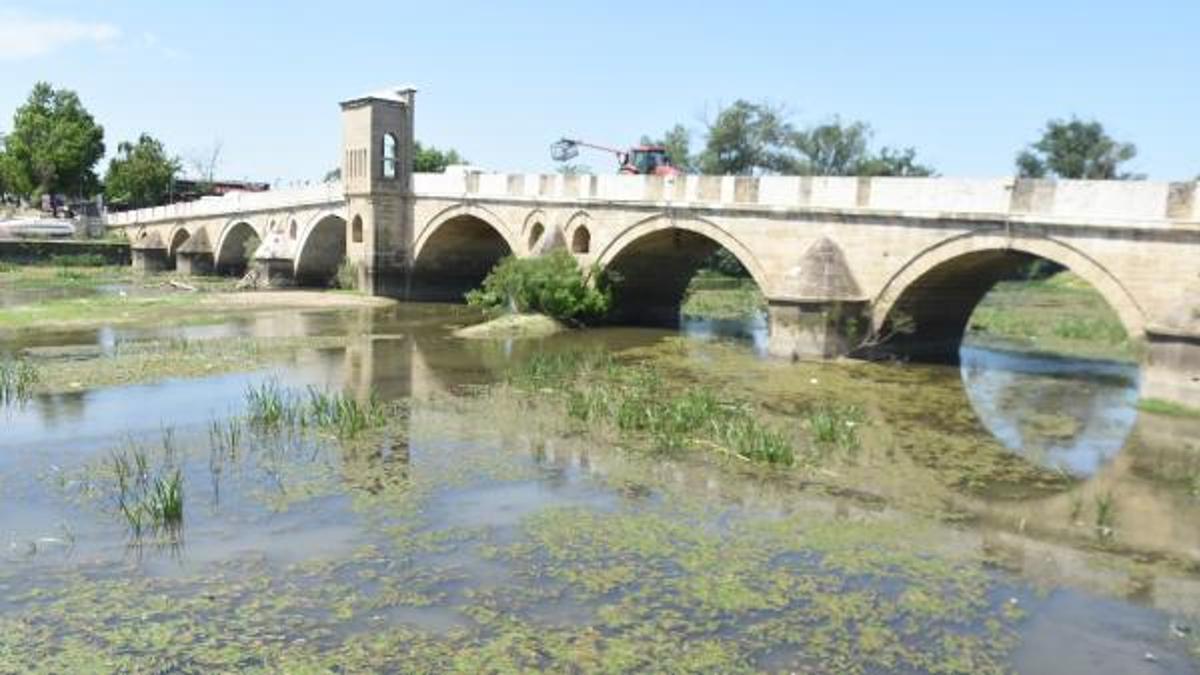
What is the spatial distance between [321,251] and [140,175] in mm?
28364

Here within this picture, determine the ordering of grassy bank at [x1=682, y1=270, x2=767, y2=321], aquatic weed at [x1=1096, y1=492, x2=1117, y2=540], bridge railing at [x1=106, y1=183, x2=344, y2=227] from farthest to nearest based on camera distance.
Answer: bridge railing at [x1=106, y1=183, x2=344, y2=227] → grassy bank at [x1=682, y1=270, x2=767, y2=321] → aquatic weed at [x1=1096, y1=492, x2=1117, y2=540]

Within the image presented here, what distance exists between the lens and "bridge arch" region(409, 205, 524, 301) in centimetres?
3114

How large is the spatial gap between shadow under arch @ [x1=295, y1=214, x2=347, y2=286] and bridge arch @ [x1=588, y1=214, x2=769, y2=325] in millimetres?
13517

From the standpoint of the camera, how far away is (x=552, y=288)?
2438 centimetres

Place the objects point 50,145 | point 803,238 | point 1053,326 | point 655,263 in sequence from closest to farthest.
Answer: point 803,238
point 655,263
point 1053,326
point 50,145

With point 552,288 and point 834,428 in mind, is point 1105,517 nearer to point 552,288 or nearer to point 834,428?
point 834,428

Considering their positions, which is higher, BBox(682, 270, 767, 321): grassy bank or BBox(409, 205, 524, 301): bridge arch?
BBox(409, 205, 524, 301): bridge arch

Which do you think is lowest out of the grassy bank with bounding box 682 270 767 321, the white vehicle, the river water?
the river water

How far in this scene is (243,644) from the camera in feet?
21.0

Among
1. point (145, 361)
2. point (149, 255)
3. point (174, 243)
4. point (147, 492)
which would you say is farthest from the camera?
point (174, 243)

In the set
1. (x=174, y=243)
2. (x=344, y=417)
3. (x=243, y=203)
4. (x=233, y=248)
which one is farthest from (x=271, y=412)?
(x=174, y=243)

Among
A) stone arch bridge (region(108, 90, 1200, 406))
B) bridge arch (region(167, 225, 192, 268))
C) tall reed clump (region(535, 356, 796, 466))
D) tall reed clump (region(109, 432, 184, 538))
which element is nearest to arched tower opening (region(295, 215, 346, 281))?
stone arch bridge (region(108, 90, 1200, 406))

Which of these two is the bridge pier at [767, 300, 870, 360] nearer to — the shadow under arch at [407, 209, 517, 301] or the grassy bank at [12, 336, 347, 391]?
the grassy bank at [12, 336, 347, 391]

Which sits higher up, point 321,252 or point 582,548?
point 321,252
